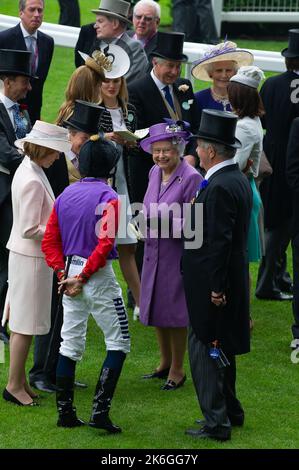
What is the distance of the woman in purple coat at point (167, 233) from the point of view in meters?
8.35

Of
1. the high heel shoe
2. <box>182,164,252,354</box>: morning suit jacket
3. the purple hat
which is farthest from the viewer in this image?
the purple hat

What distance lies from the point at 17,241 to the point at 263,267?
11.0ft

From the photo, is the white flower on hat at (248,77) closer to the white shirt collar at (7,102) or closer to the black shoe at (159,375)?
the white shirt collar at (7,102)

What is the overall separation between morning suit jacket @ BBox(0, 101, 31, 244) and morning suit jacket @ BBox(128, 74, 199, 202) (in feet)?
3.57

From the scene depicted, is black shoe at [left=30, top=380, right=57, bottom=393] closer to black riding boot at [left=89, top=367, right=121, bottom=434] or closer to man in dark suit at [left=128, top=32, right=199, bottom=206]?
black riding boot at [left=89, top=367, right=121, bottom=434]

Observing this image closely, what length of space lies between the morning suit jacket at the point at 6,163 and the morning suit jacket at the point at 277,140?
7.57 feet

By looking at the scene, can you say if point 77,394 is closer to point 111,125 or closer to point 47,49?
point 111,125

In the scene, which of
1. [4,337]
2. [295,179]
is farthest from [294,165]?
[4,337]

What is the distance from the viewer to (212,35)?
18.8 meters

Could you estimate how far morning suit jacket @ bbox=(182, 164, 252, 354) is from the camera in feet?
23.6

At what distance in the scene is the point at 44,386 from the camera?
27.7 ft

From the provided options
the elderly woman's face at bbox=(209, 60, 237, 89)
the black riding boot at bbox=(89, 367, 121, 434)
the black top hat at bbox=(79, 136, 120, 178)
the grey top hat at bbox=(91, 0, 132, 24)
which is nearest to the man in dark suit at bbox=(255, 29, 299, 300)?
the elderly woman's face at bbox=(209, 60, 237, 89)

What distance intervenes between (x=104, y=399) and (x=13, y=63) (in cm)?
263

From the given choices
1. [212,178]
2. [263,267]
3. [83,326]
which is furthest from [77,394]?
[263,267]
